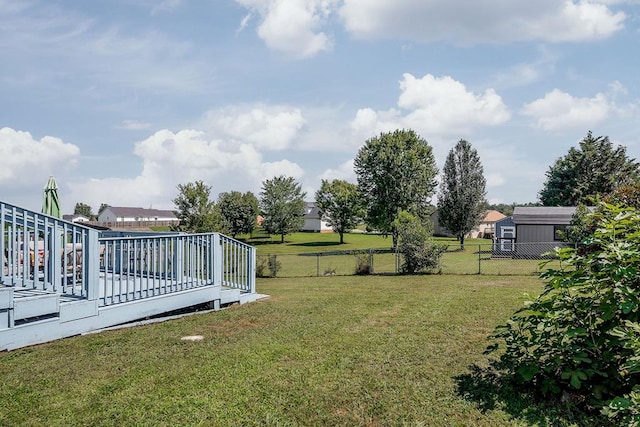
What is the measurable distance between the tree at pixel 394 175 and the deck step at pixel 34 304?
104ft

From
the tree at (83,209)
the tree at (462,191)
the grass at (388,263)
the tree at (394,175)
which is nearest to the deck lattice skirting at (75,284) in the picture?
the grass at (388,263)

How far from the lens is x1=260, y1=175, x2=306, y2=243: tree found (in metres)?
51.6

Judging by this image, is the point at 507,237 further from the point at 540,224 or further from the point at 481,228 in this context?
the point at 481,228

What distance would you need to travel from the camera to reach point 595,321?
11.1 feet

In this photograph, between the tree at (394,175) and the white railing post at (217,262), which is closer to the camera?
the white railing post at (217,262)

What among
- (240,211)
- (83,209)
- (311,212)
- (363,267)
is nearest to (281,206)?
(240,211)

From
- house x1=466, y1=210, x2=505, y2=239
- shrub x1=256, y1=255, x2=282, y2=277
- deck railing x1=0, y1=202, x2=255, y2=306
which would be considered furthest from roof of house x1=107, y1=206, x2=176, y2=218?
deck railing x1=0, y1=202, x2=255, y2=306

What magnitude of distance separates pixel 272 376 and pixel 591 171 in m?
50.6

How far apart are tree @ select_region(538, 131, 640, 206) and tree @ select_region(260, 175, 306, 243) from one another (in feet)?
102

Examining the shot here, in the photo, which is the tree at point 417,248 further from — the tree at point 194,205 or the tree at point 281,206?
the tree at point 281,206

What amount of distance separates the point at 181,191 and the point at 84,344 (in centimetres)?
1457

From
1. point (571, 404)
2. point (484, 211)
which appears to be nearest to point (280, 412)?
point (571, 404)

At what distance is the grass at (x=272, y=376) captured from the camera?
10.9ft

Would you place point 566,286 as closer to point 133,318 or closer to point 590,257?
point 590,257
